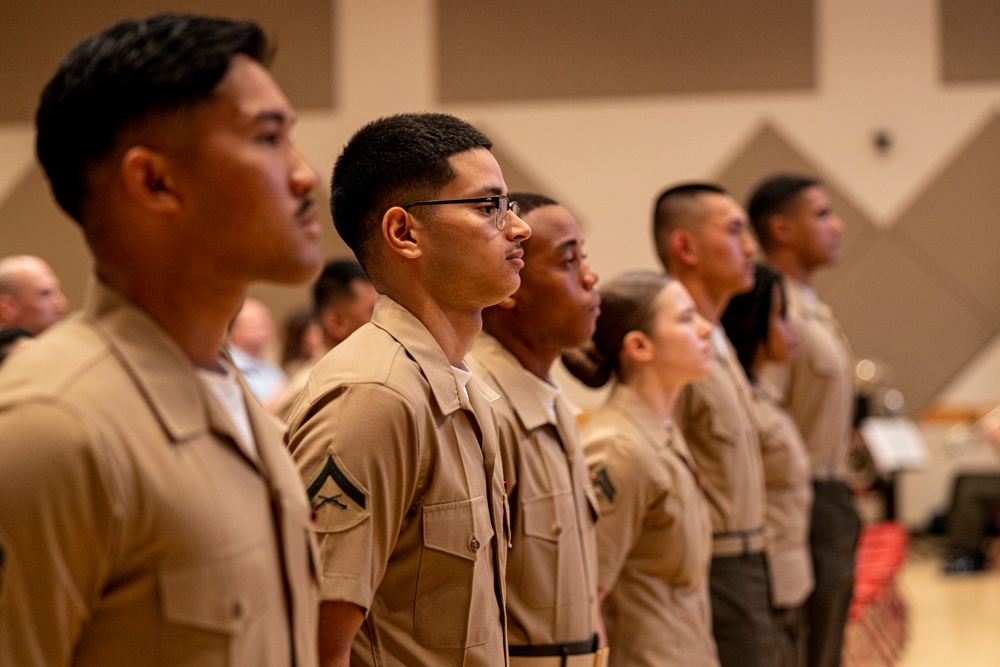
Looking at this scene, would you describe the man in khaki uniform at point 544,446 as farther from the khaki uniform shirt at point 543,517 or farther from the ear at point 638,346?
the ear at point 638,346

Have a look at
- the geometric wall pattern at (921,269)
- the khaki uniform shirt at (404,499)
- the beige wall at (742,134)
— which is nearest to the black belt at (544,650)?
the khaki uniform shirt at (404,499)

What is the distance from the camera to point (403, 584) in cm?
195

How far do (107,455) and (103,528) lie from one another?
0.07 meters

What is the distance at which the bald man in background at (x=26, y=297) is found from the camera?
533cm

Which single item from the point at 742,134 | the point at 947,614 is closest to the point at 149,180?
the point at 947,614

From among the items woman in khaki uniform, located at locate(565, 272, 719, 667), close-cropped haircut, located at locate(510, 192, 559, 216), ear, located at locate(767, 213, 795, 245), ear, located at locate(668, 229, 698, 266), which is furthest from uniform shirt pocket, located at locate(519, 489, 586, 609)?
ear, located at locate(767, 213, 795, 245)

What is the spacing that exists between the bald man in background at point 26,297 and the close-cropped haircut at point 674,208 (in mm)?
2846

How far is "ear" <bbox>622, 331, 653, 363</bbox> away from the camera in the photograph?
3166 millimetres

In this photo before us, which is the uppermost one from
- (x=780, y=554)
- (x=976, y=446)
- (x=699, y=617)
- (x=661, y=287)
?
(x=661, y=287)

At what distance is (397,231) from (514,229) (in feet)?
0.72

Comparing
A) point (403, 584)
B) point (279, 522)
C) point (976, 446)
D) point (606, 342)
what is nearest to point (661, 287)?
point (606, 342)

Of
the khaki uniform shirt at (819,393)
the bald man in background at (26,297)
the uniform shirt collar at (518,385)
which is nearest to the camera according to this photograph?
the uniform shirt collar at (518,385)

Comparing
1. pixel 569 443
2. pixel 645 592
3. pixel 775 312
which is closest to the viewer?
pixel 569 443

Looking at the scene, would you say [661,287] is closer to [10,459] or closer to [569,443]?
[569,443]
